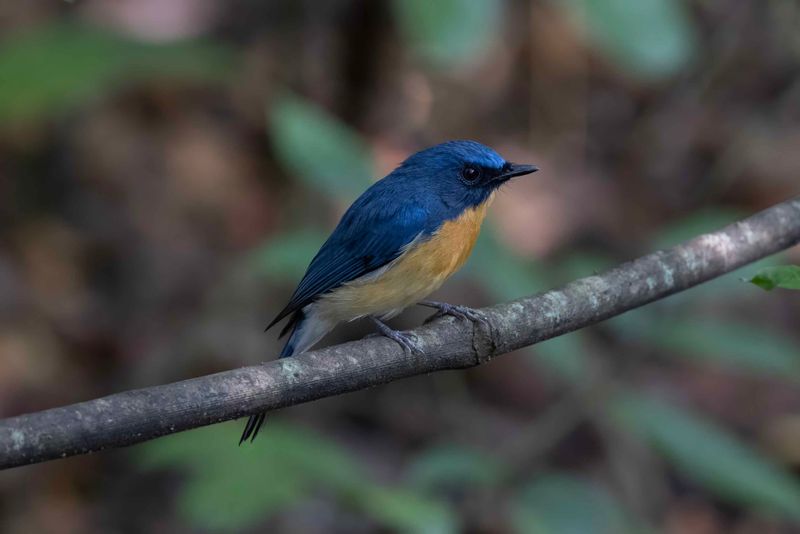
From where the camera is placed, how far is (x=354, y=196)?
4.21 m

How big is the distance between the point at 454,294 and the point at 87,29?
2440 mm

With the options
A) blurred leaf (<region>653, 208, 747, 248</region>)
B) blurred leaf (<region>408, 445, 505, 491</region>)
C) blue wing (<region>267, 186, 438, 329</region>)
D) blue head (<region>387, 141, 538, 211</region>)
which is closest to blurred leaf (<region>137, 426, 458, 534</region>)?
blurred leaf (<region>408, 445, 505, 491</region>)

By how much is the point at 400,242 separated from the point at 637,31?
5.23 feet

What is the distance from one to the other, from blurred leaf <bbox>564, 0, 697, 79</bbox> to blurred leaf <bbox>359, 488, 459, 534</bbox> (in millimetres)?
2078

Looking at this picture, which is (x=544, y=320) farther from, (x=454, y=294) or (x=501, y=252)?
(x=454, y=294)

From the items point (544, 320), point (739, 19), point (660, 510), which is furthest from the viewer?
point (739, 19)

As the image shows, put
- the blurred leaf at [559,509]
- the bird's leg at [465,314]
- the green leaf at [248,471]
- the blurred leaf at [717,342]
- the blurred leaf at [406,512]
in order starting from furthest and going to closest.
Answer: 1. the blurred leaf at [717,342]
2. the blurred leaf at [559,509]
3. the green leaf at [248,471]
4. the blurred leaf at [406,512]
5. the bird's leg at [465,314]

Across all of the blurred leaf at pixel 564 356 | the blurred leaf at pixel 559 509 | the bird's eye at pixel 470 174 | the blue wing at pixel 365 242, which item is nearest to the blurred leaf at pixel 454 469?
the blurred leaf at pixel 559 509

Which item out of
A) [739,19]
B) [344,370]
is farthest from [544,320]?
[739,19]

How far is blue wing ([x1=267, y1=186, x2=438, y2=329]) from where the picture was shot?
3.53m

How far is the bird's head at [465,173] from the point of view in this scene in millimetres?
3656

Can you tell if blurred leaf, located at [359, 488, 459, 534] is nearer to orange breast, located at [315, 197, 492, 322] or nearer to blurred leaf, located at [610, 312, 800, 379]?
orange breast, located at [315, 197, 492, 322]

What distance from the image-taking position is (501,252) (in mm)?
4230

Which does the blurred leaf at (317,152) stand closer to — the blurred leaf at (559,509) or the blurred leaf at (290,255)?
the blurred leaf at (290,255)
